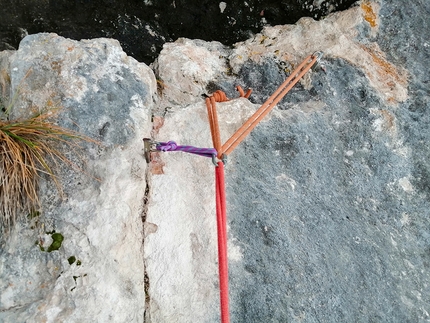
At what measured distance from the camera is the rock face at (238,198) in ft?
5.93

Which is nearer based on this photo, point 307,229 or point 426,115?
point 307,229

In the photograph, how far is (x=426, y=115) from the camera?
234 cm

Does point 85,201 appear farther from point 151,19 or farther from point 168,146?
point 151,19

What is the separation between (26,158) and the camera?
5.97ft

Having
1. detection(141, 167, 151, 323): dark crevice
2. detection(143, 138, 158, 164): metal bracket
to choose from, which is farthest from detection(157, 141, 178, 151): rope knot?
detection(141, 167, 151, 323): dark crevice

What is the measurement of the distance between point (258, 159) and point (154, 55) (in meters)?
1.30

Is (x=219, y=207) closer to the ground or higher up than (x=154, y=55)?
closer to the ground

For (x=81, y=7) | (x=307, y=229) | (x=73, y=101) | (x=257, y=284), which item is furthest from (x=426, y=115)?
(x=81, y=7)

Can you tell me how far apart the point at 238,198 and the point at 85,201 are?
66cm

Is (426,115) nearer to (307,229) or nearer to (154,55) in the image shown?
(307,229)

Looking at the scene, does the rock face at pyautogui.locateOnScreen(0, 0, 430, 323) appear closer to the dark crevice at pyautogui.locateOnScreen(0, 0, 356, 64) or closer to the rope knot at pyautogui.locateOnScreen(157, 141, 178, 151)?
the rope knot at pyautogui.locateOnScreen(157, 141, 178, 151)

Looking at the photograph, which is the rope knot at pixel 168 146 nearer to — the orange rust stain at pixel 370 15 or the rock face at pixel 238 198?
the rock face at pixel 238 198

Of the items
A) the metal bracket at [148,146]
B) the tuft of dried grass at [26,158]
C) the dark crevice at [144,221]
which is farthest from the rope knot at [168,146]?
the tuft of dried grass at [26,158]

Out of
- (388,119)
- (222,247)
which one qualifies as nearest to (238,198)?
(222,247)
